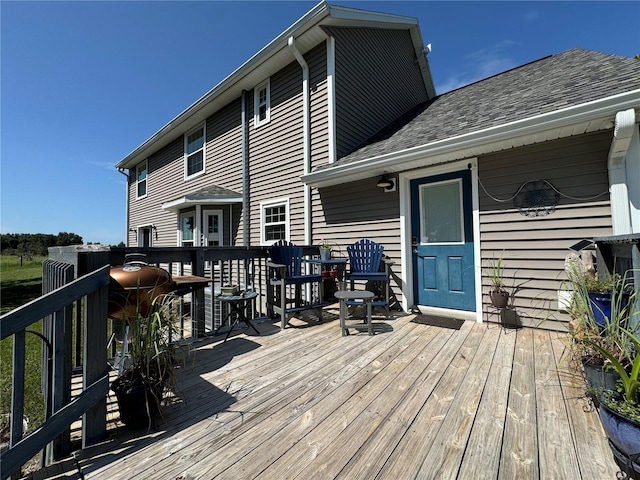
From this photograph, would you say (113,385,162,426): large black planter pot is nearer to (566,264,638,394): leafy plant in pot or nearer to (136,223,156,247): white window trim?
(566,264,638,394): leafy plant in pot

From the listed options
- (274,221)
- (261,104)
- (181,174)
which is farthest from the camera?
(181,174)

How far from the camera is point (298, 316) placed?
165 inches

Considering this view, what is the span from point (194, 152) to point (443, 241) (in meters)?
8.07

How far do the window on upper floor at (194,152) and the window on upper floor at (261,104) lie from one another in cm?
265

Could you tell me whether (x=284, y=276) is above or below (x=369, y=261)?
below

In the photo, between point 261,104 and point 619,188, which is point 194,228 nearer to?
point 261,104

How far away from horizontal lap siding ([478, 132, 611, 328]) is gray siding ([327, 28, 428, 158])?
2752mm

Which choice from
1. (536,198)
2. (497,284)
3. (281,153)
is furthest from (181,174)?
(536,198)

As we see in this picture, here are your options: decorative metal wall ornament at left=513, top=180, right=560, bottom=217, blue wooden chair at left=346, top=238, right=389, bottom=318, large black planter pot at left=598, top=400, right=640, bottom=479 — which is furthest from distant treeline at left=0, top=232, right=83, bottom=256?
large black planter pot at left=598, top=400, right=640, bottom=479

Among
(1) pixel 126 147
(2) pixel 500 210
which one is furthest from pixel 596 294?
(1) pixel 126 147

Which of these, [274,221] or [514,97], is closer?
[514,97]

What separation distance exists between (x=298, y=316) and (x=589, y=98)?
4298mm

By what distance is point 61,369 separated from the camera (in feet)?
4.74

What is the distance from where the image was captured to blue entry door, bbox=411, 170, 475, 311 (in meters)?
3.78
